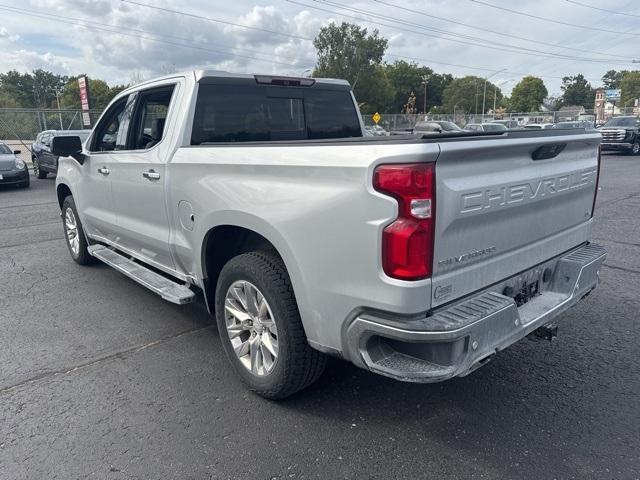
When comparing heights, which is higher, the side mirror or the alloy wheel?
the side mirror

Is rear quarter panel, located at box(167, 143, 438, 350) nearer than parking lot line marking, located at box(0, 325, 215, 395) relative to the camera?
Yes

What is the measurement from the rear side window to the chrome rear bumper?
2117mm

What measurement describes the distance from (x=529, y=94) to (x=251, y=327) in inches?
5570

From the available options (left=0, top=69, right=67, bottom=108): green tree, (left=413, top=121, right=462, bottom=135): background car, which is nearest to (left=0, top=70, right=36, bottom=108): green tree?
(left=0, top=69, right=67, bottom=108): green tree

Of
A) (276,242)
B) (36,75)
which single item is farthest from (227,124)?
(36,75)

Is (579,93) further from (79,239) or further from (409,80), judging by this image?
(79,239)

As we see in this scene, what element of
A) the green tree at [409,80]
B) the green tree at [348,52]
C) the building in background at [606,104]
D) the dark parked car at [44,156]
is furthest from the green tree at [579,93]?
the dark parked car at [44,156]

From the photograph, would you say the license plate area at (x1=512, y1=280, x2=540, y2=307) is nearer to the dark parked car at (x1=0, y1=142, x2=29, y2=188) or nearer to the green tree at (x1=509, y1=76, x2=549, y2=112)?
the dark parked car at (x1=0, y1=142, x2=29, y2=188)

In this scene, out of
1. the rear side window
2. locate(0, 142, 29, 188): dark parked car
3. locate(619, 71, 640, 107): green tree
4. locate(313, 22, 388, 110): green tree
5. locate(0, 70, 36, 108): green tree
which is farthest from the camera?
locate(619, 71, 640, 107): green tree

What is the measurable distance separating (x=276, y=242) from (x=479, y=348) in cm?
118

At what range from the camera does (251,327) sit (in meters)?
3.14

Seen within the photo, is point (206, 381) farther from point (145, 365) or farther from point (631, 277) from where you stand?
point (631, 277)

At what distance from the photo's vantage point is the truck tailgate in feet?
7.55

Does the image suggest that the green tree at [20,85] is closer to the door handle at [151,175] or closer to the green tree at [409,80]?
the green tree at [409,80]
